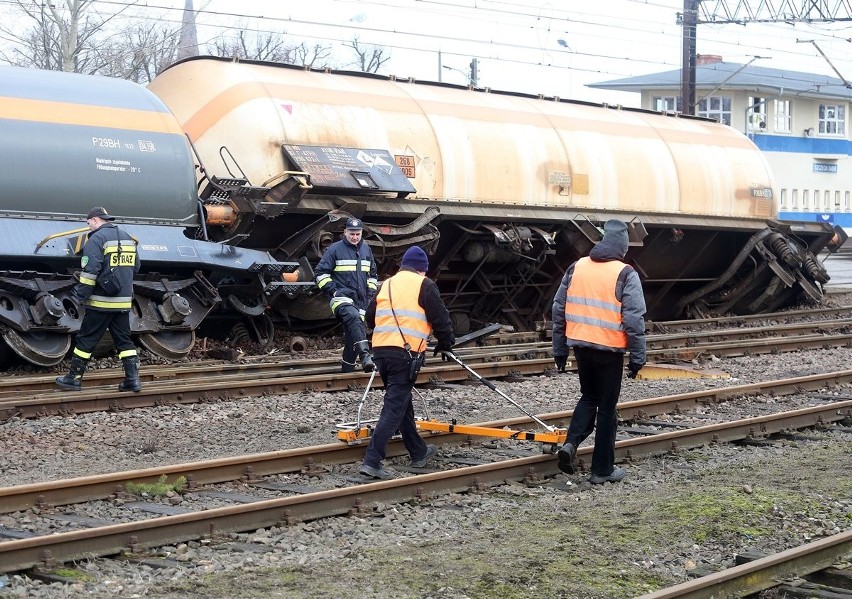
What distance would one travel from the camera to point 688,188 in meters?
20.4

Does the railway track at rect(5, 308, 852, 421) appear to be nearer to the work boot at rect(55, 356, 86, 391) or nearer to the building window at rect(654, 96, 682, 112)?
the work boot at rect(55, 356, 86, 391)

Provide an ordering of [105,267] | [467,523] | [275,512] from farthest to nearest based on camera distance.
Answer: [105,267] < [467,523] < [275,512]

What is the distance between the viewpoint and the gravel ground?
527 cm

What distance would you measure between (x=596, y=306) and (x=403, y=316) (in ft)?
4.15

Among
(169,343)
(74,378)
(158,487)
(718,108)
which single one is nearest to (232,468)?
(158,487)

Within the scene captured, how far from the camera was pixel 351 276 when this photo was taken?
38.0 feet

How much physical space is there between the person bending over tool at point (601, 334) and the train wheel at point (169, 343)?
637cm

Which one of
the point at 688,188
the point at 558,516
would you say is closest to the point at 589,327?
the point at 558,516

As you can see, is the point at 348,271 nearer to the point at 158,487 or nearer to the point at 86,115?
the point at 86,115

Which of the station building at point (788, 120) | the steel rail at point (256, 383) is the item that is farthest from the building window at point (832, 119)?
the steel rail at point (256, 383)

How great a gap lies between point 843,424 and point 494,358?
186 inches

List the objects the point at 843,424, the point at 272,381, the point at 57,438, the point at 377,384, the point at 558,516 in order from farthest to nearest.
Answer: the point at 377,384 → the point at 272,381 → the point at 843,424 → the point at 57,438 → the point at 558,516

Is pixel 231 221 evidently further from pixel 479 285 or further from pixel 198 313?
pixel 479 285

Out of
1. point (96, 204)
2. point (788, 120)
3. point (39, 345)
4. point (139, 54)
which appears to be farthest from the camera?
point (788, 120)
